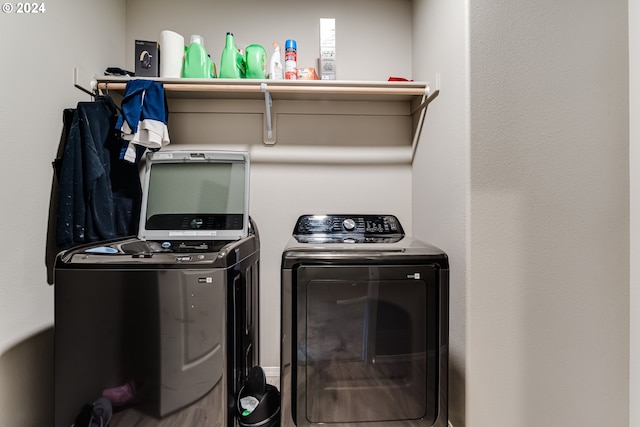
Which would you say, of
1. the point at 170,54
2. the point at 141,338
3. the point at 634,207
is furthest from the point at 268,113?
the point at 634,207

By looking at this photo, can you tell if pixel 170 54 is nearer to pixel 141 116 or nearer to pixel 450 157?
pixel 141 116

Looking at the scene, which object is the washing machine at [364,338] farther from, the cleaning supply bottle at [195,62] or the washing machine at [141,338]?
the cleaning supply bottle at [195,62]

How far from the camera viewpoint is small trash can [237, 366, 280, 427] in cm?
131

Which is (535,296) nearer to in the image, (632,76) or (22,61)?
(632,76)

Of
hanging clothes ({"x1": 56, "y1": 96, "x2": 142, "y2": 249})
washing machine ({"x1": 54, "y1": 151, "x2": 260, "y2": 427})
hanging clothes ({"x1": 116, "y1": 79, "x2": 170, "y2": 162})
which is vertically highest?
hanging clothes ({"x1": 116, "y1": 79, "x2": 170, "y2": 162})

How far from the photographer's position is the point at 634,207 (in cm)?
130

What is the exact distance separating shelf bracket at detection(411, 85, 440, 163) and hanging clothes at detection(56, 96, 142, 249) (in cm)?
167

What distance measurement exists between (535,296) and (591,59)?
3.39ft

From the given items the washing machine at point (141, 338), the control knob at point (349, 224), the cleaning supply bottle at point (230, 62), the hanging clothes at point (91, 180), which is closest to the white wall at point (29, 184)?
the hanging clothes at point (91, 180)

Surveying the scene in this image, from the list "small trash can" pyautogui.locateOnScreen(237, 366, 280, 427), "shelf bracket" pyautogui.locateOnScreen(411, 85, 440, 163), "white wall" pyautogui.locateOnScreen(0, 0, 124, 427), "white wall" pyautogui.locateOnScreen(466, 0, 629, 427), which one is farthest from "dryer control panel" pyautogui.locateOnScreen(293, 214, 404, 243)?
"white wall" pyautogui.locateOnScreen(0, 0, 124, 427)

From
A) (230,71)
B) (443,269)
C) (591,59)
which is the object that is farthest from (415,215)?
(230,71)

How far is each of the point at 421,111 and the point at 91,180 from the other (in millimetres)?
1750

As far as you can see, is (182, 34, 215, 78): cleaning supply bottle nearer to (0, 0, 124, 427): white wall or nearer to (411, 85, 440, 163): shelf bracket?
(0, 0, 124, 427): white wall

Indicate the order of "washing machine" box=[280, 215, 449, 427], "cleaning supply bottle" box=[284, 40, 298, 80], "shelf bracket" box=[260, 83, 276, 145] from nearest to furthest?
"washing machine" box=[280, 215, 449, 427]
"shelf bracket" box=[260, 83, 276, 145]
"cleaning supply bottle" box=[284, 40, 298, 80]
